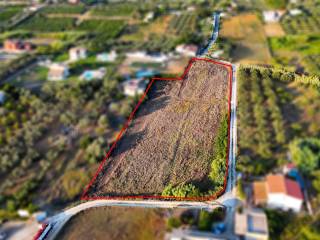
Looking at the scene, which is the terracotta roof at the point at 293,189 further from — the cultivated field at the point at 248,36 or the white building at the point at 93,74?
the white building at the point at 93,74

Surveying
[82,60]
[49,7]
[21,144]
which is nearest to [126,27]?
[82,60]

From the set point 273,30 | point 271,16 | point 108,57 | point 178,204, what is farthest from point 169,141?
point 271,16

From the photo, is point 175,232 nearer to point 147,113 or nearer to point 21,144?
point 147,113

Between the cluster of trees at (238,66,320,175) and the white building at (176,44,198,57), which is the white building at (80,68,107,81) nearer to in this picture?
the white building at (176,44,198,57)

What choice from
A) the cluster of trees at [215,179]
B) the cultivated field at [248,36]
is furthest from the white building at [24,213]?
the cultivated field at [248,36]

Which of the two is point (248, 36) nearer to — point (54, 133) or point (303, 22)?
point (303, 22)
